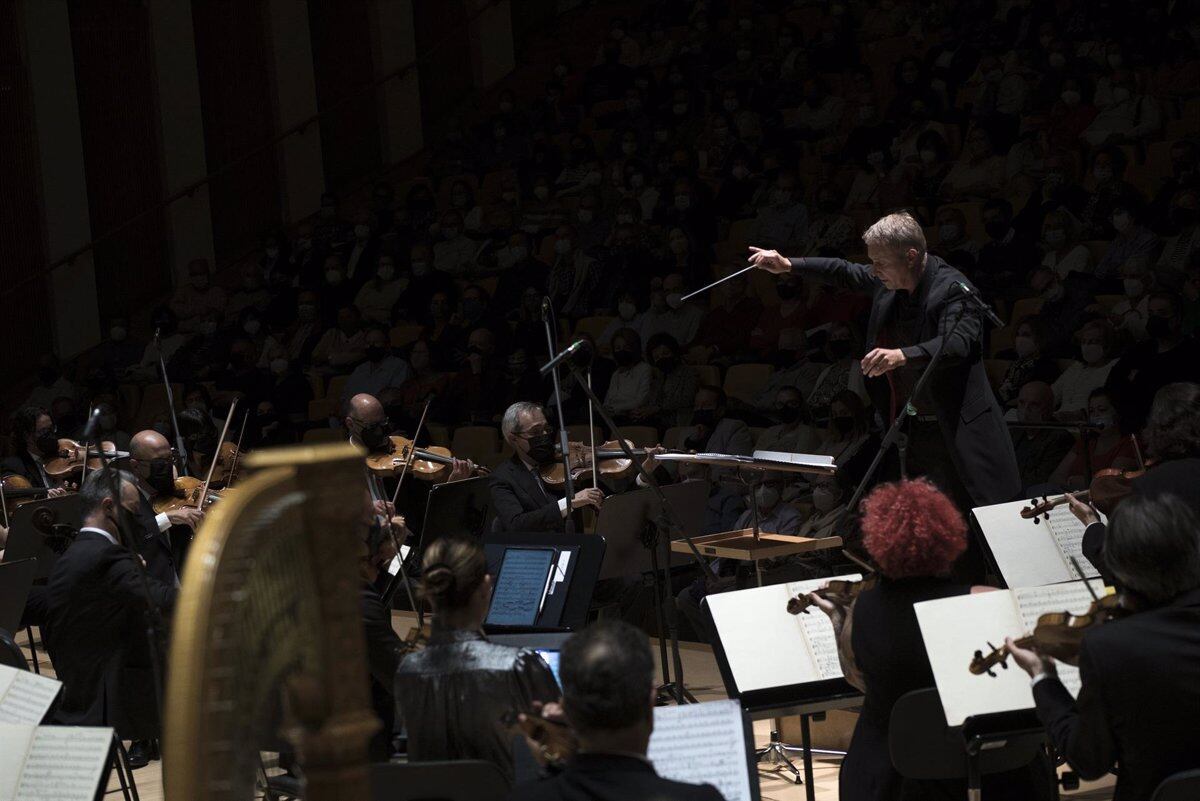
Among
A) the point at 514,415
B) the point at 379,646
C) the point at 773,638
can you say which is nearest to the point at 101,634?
the point at 379,646

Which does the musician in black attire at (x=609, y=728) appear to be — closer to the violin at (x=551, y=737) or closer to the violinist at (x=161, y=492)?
the violin at (x=551, y=737)

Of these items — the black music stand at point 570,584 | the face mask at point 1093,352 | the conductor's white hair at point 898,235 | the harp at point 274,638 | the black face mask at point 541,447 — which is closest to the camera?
the harp at point 274,638

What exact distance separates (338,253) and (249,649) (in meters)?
10.0

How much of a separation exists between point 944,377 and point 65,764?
8.93 feet

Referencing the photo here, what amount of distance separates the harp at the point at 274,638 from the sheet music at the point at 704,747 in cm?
118

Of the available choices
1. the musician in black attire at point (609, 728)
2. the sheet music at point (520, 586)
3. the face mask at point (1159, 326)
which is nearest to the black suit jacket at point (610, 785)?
the musician in black attire at point (609, 728)

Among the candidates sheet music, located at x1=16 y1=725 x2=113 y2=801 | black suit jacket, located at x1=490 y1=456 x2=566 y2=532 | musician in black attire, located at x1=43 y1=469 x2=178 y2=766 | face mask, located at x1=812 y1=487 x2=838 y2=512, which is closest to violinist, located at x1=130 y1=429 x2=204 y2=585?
musician in black attire, located at x1=43 y1=469 x2=178 y2=766

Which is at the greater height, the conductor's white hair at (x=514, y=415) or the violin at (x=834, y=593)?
the conductor's white hair at (x=514, y=415)

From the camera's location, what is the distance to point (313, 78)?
13.0 m

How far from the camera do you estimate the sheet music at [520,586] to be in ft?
15.2

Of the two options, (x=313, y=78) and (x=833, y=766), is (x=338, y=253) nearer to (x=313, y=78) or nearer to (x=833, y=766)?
(x=313, y=78)

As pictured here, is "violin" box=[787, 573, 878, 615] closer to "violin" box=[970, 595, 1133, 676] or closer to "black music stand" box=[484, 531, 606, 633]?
"violin" box=[970, 595, 1133, 676]

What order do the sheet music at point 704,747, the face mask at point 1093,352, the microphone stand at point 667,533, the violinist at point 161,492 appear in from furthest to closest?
the face mask at point 1093,352, the violinist at point 161,492, the microphone stand at point 667,533, the sheet music at point 704,747

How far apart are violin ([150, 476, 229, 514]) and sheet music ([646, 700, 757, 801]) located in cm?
368
